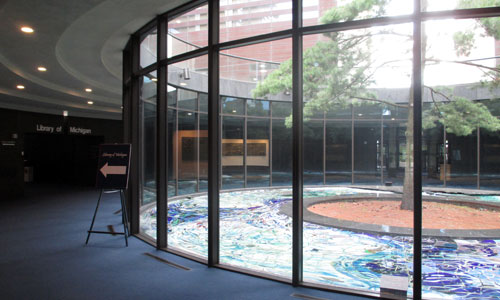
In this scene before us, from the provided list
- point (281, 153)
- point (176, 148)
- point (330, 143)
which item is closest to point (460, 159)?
point (330, 143)

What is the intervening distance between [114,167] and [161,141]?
3.86 ft

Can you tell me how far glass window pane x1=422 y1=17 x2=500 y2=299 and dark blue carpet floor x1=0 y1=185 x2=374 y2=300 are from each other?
1928 millimetres

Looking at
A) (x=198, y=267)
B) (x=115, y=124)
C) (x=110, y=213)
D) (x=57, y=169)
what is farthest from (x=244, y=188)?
(x=57, y=169)

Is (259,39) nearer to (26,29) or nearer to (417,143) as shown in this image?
(417,143)

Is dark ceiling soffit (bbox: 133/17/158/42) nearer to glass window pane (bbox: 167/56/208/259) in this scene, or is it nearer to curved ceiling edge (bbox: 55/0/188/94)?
curved ceiling edge (bbox: 55/0/188/94)

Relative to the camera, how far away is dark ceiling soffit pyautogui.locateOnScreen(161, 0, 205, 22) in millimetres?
4824

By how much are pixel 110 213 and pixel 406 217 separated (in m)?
7.08

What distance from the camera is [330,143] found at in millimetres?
15703

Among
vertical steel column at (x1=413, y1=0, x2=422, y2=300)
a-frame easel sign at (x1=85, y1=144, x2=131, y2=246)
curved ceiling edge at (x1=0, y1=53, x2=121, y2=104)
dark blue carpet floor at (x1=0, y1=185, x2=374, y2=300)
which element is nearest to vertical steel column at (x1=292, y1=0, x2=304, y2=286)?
dark blue carpet floor at (x1=0, y1=185, x2=374, y2=300)

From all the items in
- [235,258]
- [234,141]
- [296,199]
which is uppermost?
[234,141]

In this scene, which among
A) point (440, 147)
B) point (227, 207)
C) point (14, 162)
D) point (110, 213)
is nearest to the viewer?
point (110, 213)

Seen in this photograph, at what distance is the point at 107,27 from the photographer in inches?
225

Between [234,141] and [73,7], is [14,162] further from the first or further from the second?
[73,7]

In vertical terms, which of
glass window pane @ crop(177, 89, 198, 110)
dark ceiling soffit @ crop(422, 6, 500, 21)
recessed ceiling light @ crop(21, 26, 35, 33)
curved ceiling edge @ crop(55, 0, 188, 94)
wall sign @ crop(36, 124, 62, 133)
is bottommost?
wall sign @ crop(36, 124, 62, 133)
